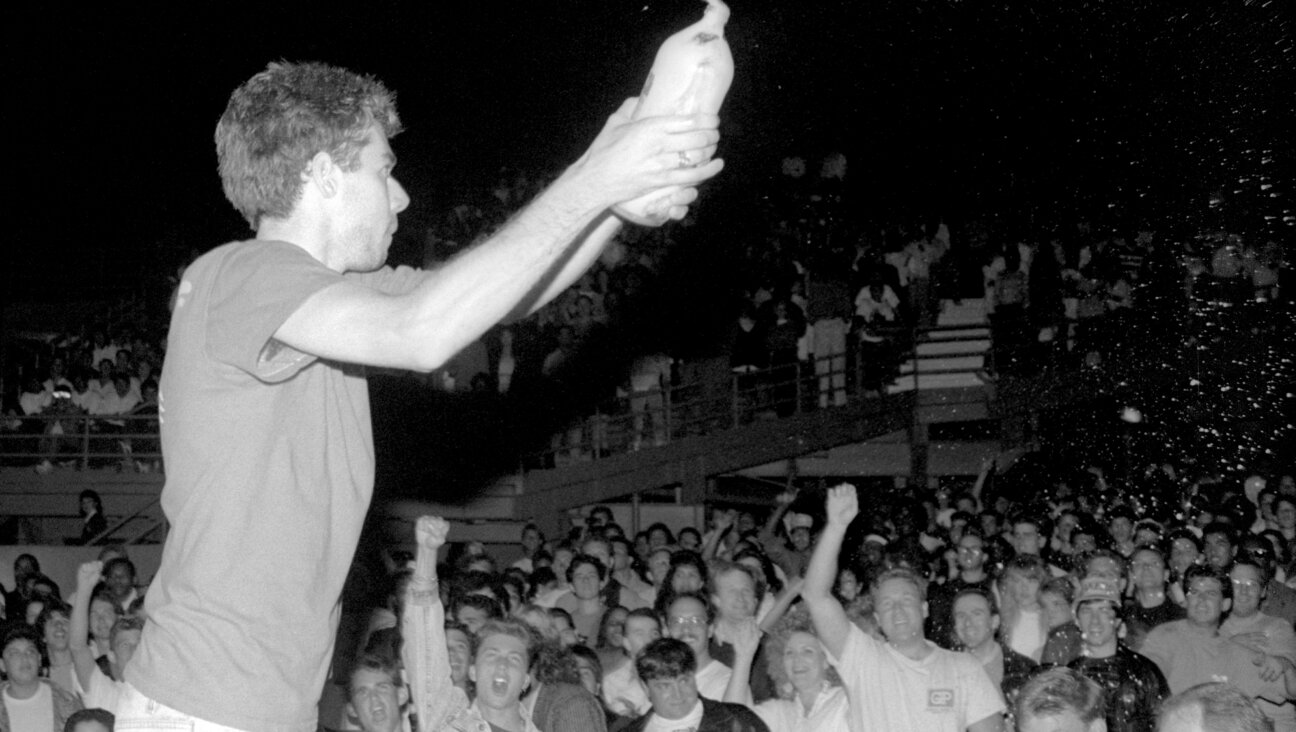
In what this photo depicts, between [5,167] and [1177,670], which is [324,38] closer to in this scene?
[5,167]

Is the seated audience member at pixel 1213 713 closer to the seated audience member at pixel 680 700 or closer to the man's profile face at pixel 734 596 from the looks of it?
the seated audience member at pixel 680 700

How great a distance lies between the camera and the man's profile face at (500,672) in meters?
5.87

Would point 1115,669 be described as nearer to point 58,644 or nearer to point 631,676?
point 631,676

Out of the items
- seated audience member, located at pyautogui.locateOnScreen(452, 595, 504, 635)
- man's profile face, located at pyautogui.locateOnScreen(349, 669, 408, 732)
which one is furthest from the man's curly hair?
seated audience member, located at pyautogui.locateOnScreen(452, 595, 504, 635)

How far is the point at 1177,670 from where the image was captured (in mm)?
7051

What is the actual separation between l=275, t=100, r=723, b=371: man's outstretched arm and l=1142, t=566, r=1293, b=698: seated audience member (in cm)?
581

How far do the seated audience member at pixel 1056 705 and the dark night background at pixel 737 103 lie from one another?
15194 mm

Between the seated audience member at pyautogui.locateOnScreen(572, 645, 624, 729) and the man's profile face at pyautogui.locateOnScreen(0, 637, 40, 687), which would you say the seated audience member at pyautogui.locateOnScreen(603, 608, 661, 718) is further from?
the man's profile face at pyautogui.locateOnScreen(0, 637, 40, 687)

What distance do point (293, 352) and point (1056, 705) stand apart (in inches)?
128

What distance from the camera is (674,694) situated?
5.94 m

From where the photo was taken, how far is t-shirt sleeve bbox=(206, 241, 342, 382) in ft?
6.42

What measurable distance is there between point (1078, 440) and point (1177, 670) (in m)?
13.1

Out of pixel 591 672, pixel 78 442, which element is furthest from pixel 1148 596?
pixel 78 442

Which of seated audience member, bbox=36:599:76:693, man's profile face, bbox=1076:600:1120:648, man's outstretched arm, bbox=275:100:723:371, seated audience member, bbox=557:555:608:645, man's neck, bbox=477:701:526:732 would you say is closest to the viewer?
man's outstretched arm, bbox=275:100:723:371
